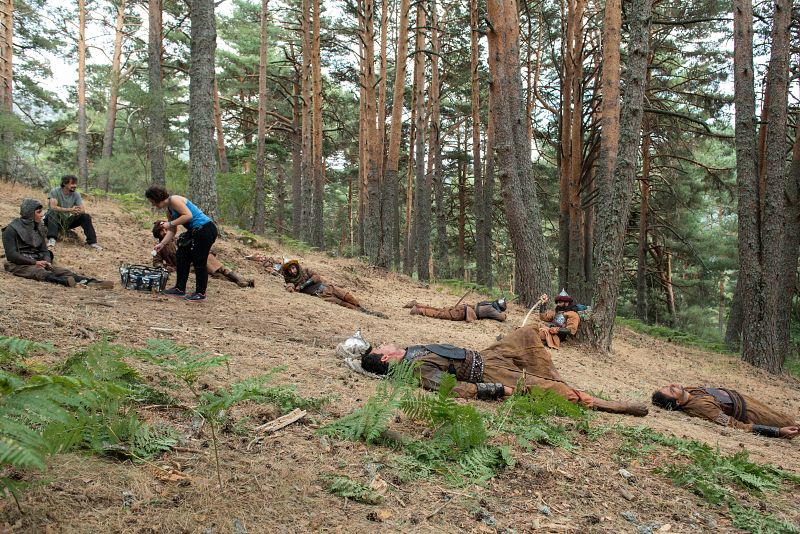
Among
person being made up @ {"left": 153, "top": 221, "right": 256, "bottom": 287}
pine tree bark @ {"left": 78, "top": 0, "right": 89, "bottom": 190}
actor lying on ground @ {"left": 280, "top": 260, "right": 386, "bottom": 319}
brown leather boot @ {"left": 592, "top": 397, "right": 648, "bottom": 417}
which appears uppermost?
pine tree bark @ {"left": 78, "top": 0, "right": 89, "bottom": 190}

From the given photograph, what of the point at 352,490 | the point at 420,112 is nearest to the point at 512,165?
the point at 420,112

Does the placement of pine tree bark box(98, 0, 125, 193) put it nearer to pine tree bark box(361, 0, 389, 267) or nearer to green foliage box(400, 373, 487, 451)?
pine tree bark box(361, 0, 389, 267)

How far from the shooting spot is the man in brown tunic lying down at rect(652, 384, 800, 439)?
559cm

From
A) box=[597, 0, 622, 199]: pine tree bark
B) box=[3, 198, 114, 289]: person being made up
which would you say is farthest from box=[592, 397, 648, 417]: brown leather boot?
box=[3, 198, 114, 289]: person being made up

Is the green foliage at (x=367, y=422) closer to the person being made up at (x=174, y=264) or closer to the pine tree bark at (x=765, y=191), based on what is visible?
the person being made up at (x=174, y=264)

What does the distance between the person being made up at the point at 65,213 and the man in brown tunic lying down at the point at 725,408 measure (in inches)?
351

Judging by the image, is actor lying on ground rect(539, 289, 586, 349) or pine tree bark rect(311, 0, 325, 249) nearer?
actor lying on ground rect(539, 289, 586, 349)

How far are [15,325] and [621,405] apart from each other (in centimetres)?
524

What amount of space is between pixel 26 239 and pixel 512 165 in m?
8.13

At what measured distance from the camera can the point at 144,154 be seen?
736 inches

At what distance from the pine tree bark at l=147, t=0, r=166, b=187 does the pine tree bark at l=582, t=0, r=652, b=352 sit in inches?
489

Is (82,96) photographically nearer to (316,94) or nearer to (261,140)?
(261,140)

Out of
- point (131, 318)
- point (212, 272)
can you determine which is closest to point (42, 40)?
point (212, 272)

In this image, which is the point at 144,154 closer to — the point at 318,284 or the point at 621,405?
the point at 318,284
